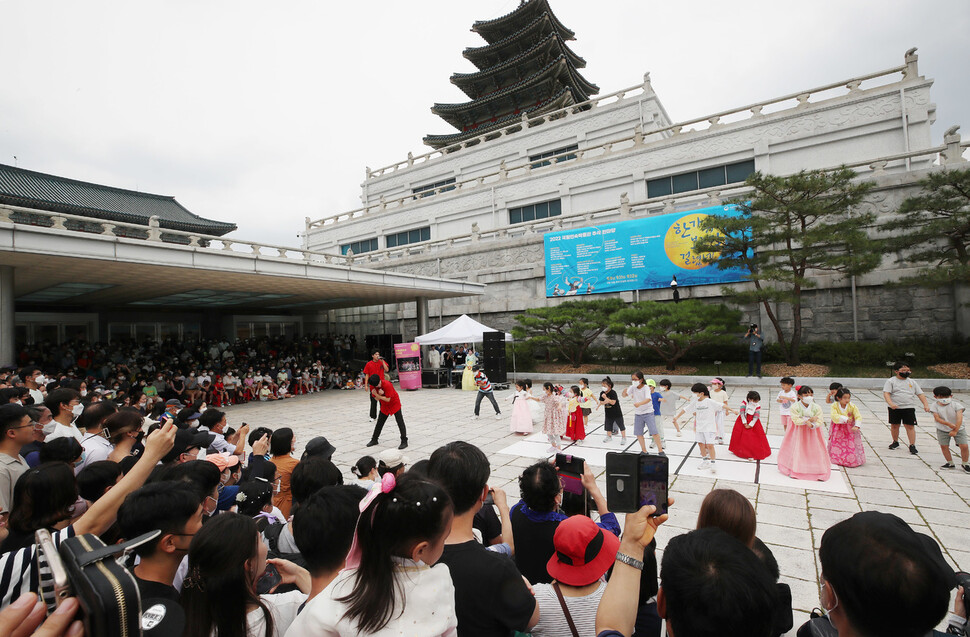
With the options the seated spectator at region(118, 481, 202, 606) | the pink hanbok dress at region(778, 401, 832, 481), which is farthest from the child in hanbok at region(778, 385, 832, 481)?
the seated spectator at region(118, 481, 202, 606)

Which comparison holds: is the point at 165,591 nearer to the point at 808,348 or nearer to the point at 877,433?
the point at 877,433

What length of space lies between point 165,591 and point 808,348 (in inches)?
689

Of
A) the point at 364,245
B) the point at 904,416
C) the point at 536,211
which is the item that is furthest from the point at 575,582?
the point at 364,245

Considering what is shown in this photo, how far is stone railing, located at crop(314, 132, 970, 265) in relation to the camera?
13.6 metres

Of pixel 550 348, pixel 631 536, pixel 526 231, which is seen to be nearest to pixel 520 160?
pixel 526 231

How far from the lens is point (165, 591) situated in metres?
1.69

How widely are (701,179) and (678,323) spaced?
9.57 meters

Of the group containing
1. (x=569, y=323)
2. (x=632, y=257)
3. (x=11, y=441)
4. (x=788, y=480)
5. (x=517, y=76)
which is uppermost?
(x=517, y=76)

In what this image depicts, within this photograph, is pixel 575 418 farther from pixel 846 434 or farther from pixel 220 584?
pixel 220 584

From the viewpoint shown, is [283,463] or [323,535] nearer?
[323,535]

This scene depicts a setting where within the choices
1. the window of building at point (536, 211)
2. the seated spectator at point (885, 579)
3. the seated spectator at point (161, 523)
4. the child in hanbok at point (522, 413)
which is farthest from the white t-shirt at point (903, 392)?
the window of building at point (536, 211)

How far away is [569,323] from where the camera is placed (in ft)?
54.7

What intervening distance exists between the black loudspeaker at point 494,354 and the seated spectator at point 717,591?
13.8 m

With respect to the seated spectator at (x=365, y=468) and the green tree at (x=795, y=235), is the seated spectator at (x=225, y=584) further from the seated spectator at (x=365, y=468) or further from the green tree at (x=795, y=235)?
the green tree at (x=795, y=235)
